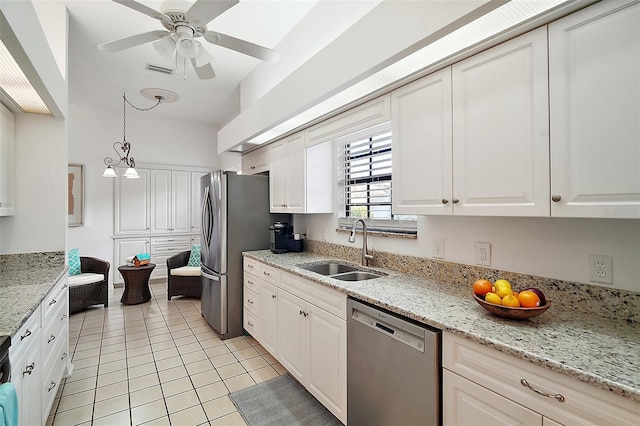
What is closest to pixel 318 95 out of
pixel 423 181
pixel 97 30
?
pixel 423 181

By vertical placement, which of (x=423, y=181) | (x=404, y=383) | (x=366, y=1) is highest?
(x=366, y=1)

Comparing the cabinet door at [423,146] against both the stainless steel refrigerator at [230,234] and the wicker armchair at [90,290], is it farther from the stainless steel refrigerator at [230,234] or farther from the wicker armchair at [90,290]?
the wicker armchair at [90,290]

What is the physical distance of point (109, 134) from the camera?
17.4 feet

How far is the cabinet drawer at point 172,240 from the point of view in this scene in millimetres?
5591

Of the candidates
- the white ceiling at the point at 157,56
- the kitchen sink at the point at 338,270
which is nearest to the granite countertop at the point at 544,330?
the kitchen sink at the point at 338,270

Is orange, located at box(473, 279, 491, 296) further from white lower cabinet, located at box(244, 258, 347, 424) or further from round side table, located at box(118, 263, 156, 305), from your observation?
round side table, located at box(118, 263, 156, 305)

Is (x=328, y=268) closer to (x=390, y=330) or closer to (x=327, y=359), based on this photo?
(x=327, y=359)

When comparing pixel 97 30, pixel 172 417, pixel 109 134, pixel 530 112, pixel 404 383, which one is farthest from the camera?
pixel 109 134

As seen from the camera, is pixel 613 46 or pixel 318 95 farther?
pixel 318 95

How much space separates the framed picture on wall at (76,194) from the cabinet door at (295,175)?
4.14m

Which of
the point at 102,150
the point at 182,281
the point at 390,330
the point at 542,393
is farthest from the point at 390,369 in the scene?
the point at 102,150

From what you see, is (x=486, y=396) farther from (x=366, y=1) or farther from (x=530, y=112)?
(x=366, y=1)

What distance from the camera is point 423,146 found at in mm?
1729

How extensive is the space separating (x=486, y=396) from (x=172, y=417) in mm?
1936
